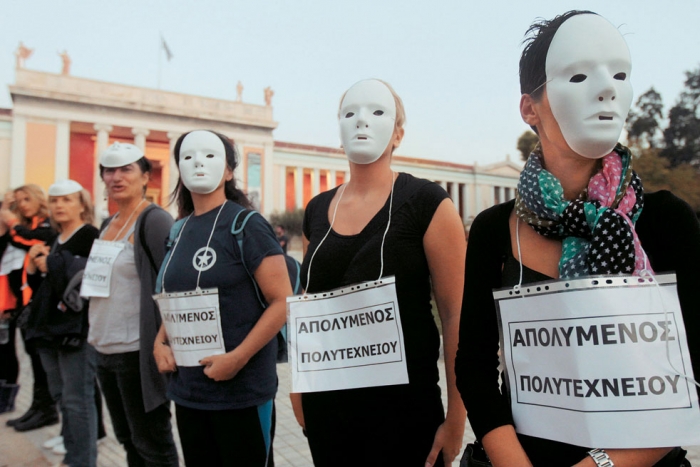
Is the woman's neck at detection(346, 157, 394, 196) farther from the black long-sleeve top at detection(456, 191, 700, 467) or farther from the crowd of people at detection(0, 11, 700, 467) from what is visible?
the black long-sleeve top at detection(456, 191, 700, 467)

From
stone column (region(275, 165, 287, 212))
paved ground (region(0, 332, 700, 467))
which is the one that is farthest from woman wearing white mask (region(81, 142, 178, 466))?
stone column (region(275, 165, 287, 212))

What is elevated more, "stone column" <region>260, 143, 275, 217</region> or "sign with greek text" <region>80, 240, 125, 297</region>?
"stone column" <region>260, 143, 275, 217</region>

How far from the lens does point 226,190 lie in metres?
2.72

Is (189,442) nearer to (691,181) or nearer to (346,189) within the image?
(346,189)

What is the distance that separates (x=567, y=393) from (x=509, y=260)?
351mm

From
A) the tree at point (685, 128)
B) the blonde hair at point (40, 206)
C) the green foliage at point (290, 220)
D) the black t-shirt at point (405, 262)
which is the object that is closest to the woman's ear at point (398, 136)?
the black t-shirt at point (405, 262)

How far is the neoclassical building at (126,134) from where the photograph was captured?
103 ft

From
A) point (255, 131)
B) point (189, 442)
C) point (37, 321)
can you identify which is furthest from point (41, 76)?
point (189, 442)

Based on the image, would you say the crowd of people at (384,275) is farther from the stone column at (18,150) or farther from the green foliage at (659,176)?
the stone column at (18,150)

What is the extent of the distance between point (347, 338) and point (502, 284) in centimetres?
57

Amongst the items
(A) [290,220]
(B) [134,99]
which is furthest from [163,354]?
(B) [134,99]

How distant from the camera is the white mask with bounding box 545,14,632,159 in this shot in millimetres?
1210

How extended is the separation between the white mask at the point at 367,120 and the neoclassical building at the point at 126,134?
2496 centimetres

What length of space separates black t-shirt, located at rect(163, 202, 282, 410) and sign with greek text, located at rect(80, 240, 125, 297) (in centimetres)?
72
